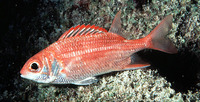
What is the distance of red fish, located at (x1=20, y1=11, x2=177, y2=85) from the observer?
6.31 feet

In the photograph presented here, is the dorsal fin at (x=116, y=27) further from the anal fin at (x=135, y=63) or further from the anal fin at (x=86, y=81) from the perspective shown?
the anal fin at (x=86, y=81)

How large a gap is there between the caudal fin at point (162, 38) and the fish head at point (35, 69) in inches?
65.8

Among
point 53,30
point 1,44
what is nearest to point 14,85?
point 1,44

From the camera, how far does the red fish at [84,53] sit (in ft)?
6.31

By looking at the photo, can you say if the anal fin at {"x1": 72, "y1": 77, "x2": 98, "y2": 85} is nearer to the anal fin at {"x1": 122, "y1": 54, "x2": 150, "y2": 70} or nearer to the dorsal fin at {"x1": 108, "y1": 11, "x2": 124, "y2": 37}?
the anal fin at {"x1": 122, "y1": 54, "x2": 150, "y2": 70}

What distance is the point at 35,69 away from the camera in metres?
1.90

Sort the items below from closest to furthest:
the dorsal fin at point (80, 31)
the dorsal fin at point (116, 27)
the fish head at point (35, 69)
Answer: the fish head at point (35, 69) → the dorsal fin at point (80, 31) → the dorsal fin at point (116, 27)

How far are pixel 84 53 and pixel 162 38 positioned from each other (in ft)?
4.01

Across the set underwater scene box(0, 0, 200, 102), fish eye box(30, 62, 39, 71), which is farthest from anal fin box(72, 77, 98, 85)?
fish eye box(30, 62, 39, 71)

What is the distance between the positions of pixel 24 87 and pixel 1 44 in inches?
57.1

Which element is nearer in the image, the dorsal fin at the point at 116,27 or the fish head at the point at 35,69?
the fish head at the point at 35,69

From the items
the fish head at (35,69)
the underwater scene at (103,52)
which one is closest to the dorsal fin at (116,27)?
the underwater scene at (103,52)

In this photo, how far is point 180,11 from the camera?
2910 mm

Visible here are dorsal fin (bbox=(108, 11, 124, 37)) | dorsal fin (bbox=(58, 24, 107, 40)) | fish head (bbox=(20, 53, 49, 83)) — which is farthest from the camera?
dorsal fin (bbox=(108, 11, 124, 37))
